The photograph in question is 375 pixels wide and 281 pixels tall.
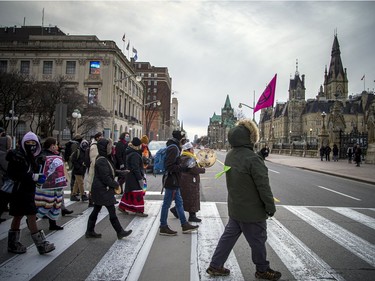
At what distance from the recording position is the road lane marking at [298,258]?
3980mm

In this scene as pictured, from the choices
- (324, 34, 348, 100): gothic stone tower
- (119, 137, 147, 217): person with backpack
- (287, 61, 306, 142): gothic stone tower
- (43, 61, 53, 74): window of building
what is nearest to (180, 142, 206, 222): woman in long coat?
(119, 137, 147, 217): person with backpack

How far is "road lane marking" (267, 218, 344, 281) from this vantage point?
13.1 ft

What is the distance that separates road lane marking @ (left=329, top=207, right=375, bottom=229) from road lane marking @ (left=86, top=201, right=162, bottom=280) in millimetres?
4833

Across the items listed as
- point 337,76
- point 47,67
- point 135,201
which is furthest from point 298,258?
point 337,76

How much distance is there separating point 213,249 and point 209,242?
350mm

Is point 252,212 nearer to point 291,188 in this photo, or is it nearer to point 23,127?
point 291,188

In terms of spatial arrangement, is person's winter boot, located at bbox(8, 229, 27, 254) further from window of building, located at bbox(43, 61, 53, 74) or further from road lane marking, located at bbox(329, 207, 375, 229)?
window of building, located at bbox(43, 61, 53, 74)

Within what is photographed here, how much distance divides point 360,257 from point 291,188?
780cm

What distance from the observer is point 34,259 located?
173 inches

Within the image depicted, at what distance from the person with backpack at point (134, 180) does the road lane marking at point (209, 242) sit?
1.59 metres

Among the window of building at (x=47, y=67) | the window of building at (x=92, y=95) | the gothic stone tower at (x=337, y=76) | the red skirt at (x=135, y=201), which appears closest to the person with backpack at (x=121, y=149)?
the red skirt at (x=135, y=201)

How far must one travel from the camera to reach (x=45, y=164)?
578cm

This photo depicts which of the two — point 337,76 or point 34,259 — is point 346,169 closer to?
point 34,259

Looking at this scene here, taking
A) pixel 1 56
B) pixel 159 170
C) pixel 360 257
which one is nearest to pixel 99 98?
pixel 1 56
